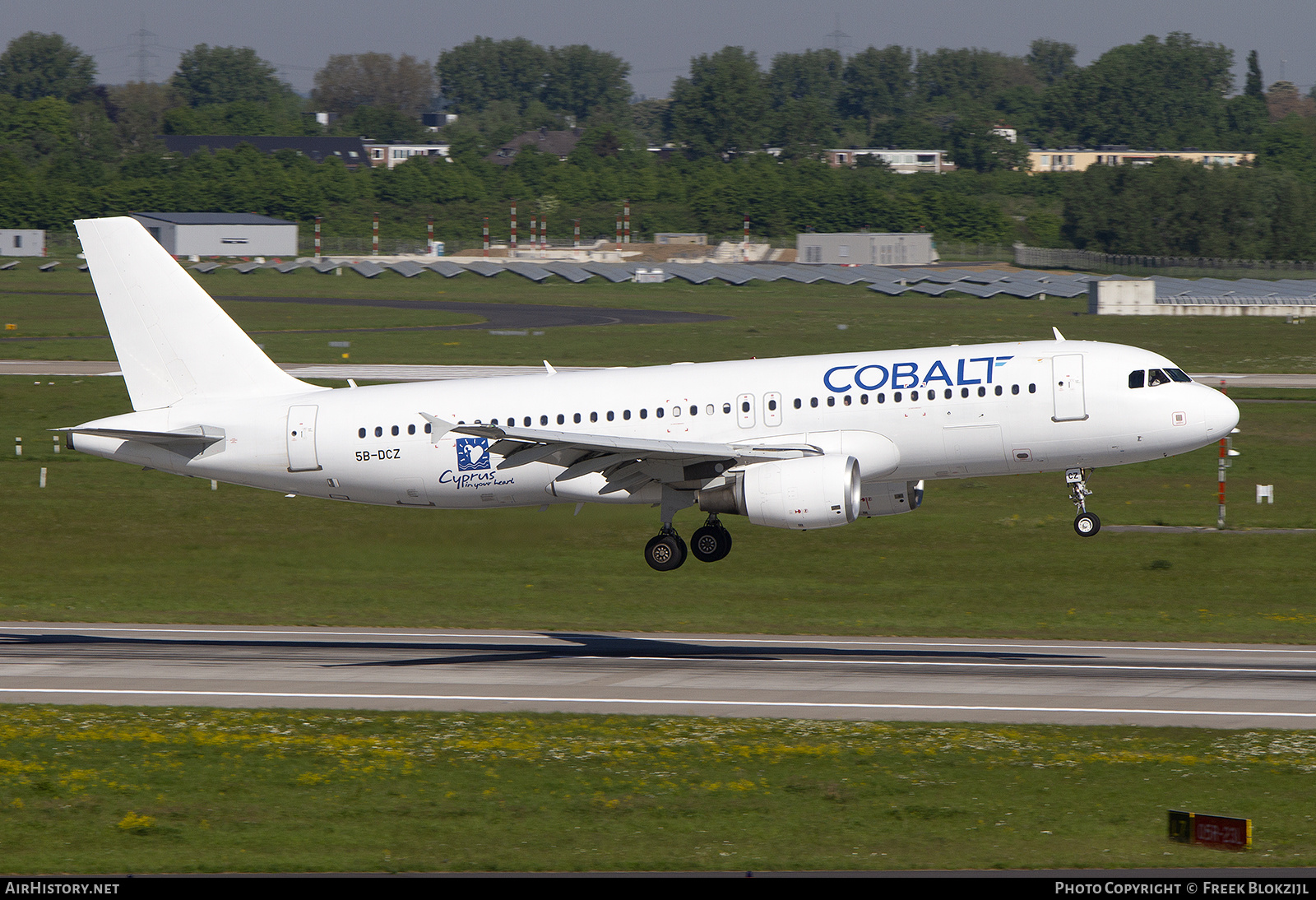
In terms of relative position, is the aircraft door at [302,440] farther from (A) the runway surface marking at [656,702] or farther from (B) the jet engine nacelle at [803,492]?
(B) the jet engine nacelle at [803,492]

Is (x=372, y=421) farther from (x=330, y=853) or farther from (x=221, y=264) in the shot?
(x=221, y=264)

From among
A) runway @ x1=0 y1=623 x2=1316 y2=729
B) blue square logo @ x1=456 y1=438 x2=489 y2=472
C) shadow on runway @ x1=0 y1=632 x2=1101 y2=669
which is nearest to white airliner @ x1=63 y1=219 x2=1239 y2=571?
blue square logo @ x1=456 y1=438 x2=489 y2=472

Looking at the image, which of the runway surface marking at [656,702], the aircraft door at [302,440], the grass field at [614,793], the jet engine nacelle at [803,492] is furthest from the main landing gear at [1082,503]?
the aircraft door at [302,440]

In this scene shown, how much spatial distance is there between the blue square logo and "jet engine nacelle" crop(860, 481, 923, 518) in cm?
1099

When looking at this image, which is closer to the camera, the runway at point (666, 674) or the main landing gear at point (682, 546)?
the runway at point (666, 674)

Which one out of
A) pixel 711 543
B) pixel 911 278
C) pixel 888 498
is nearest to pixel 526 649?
pixel 711 543

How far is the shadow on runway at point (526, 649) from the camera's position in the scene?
45.7 metres

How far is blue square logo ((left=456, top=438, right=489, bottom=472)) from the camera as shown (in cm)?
4553

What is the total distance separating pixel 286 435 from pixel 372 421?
270 centimetres

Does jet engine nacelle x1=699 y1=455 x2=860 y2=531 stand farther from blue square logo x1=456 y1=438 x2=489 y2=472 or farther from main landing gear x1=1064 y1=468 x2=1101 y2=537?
blue square logo x1=456 y1=438 x2=489 y2=472

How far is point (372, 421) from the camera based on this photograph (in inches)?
1818

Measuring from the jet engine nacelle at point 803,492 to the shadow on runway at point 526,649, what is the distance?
17.6 feet

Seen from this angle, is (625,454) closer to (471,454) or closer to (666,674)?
(471,454)
